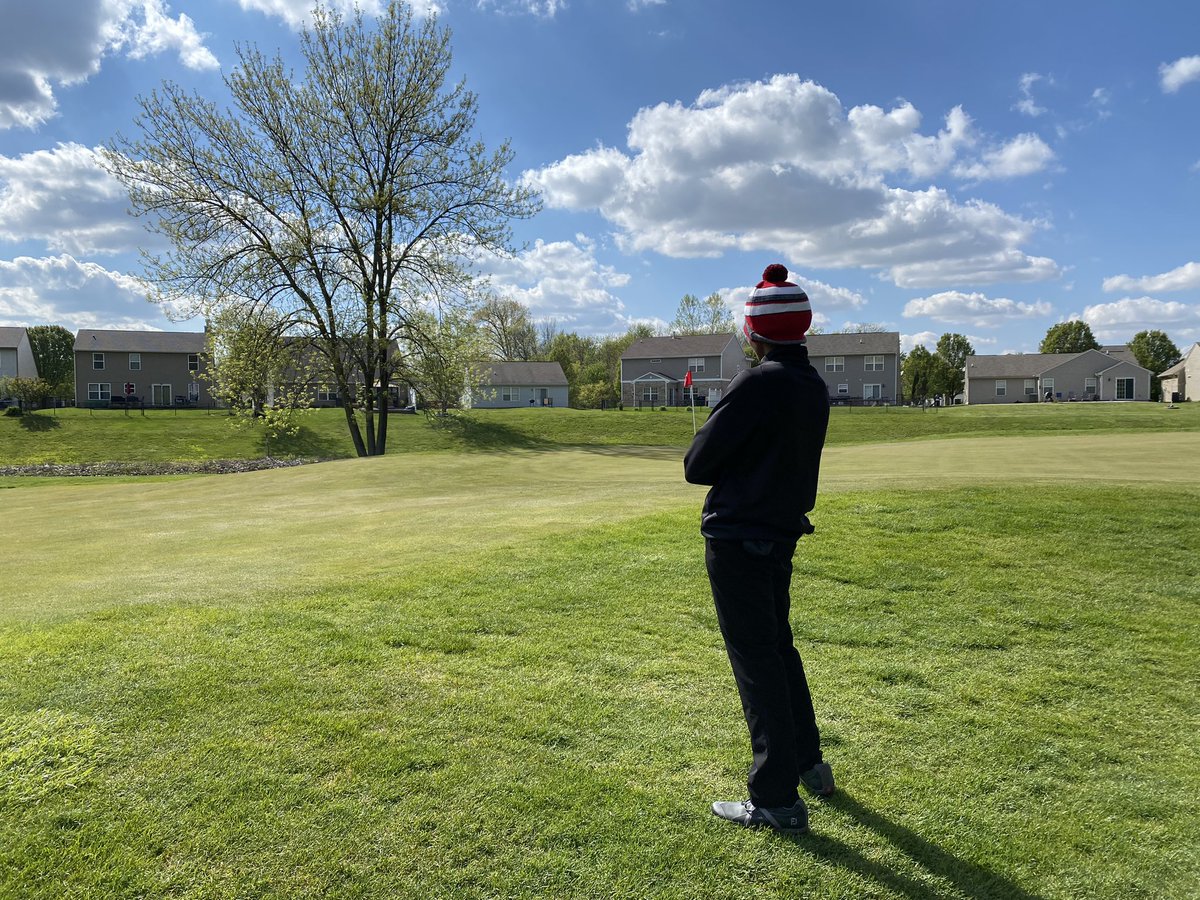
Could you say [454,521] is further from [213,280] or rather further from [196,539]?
[213,280]

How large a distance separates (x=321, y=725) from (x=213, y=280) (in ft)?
105

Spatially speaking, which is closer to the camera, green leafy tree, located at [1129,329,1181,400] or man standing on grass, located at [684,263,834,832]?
man standing on grass, located at [684,263,834,832]

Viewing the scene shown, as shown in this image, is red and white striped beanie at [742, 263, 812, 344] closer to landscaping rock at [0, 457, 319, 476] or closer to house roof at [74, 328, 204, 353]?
landscaping rock at [0, 457, 319, 476]

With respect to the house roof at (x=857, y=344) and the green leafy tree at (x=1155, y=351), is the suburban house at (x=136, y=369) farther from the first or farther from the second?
the green leafy tree at (x=1155, y=351)

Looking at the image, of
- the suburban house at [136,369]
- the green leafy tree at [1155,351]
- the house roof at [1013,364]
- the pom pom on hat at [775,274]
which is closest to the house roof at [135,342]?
the suburban house at [136,369]

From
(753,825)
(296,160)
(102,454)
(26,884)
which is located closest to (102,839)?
(26,884)

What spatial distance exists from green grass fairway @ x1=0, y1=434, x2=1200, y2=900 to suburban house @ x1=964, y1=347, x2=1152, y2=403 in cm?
8831

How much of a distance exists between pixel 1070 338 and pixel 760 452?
130270 millimetres

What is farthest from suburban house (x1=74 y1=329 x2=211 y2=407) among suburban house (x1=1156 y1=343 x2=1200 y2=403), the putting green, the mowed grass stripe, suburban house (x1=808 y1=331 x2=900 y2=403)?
suburban house (x1=1156 y1=343 x2=1200 y2=403)

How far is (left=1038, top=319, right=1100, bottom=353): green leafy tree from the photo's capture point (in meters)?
110

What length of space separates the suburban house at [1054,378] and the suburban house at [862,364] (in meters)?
13.2

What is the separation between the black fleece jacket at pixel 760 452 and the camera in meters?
3.56

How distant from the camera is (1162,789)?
13.2 feet

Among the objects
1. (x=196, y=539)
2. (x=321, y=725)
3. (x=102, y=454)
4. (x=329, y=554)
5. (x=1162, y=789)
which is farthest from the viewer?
(x=102, y=454)
